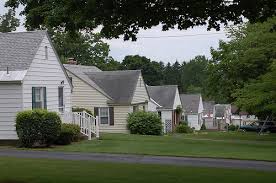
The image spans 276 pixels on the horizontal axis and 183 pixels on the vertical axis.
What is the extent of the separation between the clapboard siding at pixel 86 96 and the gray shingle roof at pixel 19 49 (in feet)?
45.8

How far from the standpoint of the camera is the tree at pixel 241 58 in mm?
38153

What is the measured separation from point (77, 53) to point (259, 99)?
4598 cm

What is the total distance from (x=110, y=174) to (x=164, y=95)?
1988 inches

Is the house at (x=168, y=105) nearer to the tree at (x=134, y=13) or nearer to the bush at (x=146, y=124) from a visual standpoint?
the bush at (x=146, y=124)

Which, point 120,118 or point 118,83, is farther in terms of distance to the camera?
point 118,83

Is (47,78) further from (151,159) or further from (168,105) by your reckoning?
(168,105)

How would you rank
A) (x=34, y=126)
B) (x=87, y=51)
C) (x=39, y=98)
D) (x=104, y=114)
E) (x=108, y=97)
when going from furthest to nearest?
(x=87, y=51) < (x=104, y=114) < (x=108, y=97) < (x=39, y=98) < (x=34, y=126)

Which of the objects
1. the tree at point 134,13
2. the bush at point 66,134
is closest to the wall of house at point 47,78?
the bush at point 66,134

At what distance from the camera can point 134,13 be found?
11695 millimetres

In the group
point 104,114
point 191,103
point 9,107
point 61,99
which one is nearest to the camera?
point 9,107

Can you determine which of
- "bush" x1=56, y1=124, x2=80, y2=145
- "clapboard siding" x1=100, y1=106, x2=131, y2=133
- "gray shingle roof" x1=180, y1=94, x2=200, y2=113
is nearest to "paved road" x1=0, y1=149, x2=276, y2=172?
"bush" x1=56, y1=124, x2=80, y2=145

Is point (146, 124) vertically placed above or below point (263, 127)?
above

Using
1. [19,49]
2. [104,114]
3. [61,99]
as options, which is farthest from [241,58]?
[19,49]

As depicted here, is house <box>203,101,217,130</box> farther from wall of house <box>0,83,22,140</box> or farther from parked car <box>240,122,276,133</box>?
wall of house <box>0,83,22,140</box>
